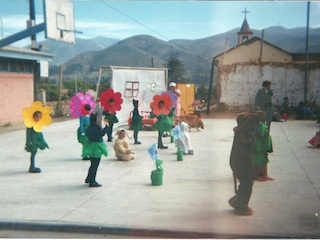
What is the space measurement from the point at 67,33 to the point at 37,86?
415 inches

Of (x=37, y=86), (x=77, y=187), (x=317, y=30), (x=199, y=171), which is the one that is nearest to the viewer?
(x=317, y=30)

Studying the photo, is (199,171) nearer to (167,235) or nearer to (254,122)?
(254,122)

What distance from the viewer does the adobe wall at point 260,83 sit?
9250 mm

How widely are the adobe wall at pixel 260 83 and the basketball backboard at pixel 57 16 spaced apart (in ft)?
13.3

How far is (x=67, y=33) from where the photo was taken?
30.1ft

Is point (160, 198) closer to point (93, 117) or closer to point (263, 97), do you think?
point (93, 117)

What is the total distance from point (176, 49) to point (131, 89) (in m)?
2.69

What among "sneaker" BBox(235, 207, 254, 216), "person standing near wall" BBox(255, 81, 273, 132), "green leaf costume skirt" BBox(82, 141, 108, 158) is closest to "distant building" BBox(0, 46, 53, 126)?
"green leaf costume skirt" BBox(82, 141, 108, 158)

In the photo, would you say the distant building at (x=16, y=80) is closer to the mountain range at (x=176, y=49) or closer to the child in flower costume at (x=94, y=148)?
the mountain range at (x=176, y=49)

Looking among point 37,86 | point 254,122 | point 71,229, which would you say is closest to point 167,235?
point 71,229

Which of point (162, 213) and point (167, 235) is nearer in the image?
point (167, 235)

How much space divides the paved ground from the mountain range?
7.69ft

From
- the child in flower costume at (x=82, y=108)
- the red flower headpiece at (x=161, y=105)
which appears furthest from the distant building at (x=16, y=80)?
the red flower headpiece at (x=161, y=105)

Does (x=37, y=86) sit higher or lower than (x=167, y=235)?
higher
